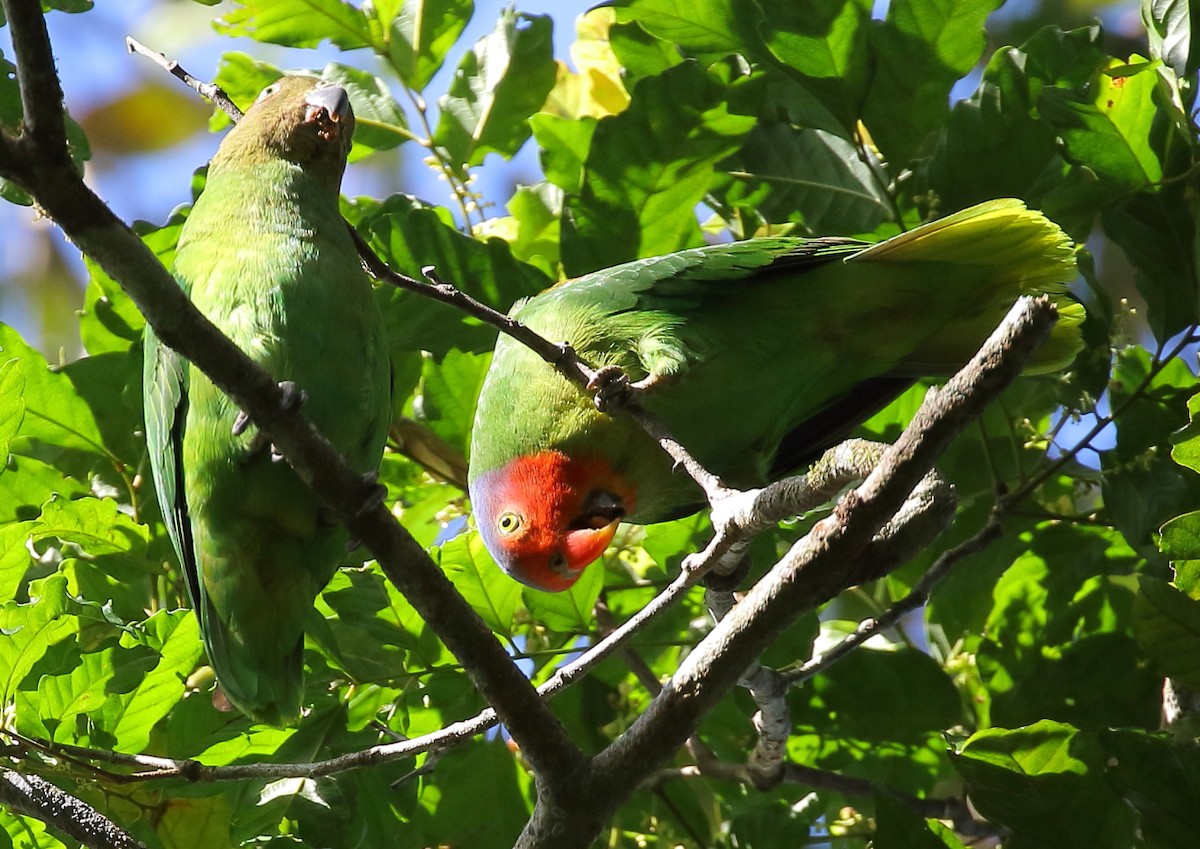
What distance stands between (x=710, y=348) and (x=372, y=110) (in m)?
1.10

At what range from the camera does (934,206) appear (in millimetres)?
2787

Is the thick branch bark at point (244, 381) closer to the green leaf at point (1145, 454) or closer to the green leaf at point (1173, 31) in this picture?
the green leaf at point (1145, 454)

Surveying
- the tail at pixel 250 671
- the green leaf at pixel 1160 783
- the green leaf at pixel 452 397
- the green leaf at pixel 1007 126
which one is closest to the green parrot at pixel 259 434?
the tail at pixel 250 671

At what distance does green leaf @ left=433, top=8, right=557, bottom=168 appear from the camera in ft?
10.0

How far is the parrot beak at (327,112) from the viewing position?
268 centimetres

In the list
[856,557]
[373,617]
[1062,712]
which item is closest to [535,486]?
[373,617]

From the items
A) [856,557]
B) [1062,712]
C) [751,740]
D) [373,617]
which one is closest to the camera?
[856,557]

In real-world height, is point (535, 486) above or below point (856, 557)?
above

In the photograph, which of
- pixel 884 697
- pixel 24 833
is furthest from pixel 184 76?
pixel 884 697

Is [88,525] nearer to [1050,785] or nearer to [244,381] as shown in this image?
[244,381]

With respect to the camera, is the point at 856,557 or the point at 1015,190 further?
the point at 1015,190

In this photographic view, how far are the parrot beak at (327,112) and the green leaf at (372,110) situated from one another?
1.23 feet

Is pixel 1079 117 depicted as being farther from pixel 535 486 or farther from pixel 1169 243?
pixel 535 486

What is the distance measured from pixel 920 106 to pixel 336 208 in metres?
1.33
